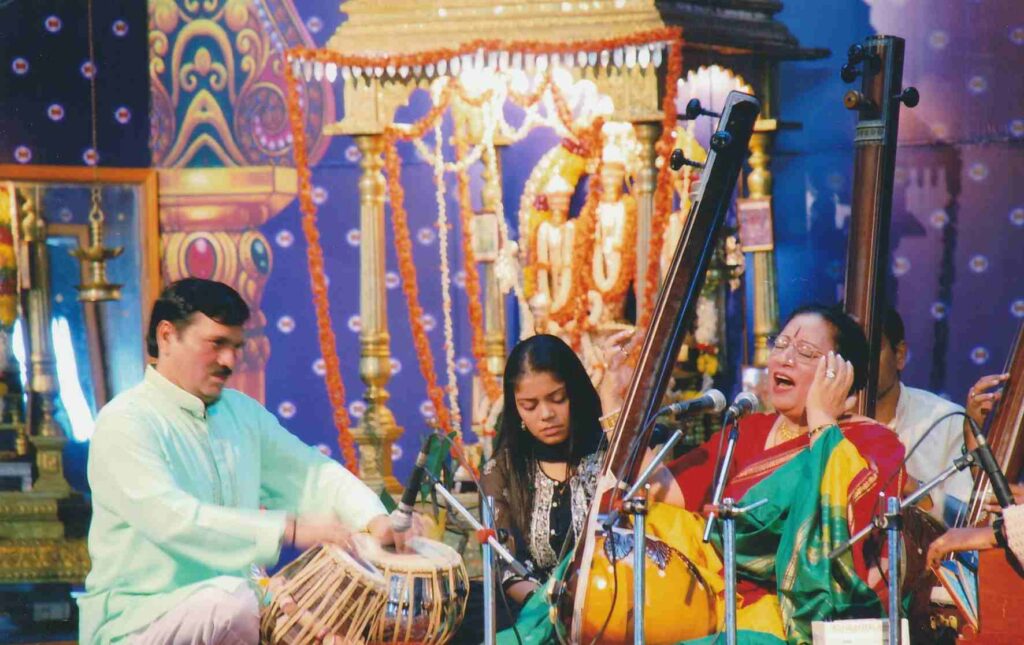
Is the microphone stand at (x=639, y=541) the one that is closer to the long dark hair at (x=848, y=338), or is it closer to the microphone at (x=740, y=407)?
the microphone at (x=740, y=407)

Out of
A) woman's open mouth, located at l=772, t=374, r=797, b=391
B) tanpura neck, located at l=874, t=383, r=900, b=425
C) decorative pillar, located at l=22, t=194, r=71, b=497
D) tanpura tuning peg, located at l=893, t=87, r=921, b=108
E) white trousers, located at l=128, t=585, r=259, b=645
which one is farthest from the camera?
decorative pillar, located at l=22, t=194, r=71, b=497

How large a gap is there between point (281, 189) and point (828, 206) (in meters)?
3.07

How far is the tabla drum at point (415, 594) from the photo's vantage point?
5.19 meters

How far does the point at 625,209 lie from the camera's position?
9.37 m

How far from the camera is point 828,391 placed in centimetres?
546

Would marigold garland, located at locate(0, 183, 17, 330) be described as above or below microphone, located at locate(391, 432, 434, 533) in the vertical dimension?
above

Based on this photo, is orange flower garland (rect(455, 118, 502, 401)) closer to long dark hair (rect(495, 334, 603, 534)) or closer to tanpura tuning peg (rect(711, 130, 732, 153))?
long dark hair (rect(495, 334, 603, 534))

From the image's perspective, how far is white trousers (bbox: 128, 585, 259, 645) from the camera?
513 centimetres

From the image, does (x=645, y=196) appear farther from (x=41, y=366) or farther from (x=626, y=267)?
(x=41, y=366)

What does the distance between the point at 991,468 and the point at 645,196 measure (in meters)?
4.37

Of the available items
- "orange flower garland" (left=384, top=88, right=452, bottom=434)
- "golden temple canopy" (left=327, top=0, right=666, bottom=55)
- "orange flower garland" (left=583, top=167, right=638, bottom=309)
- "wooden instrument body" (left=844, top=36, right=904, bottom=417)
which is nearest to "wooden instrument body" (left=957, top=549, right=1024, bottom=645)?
"wooden instrument body" (left=844, top=36, right=904, bottom=417)

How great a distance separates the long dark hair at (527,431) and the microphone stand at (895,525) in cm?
122

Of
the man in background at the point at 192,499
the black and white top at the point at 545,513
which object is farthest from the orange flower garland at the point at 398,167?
the man in background at the point at 192,499

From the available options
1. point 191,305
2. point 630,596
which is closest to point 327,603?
point 630,596
